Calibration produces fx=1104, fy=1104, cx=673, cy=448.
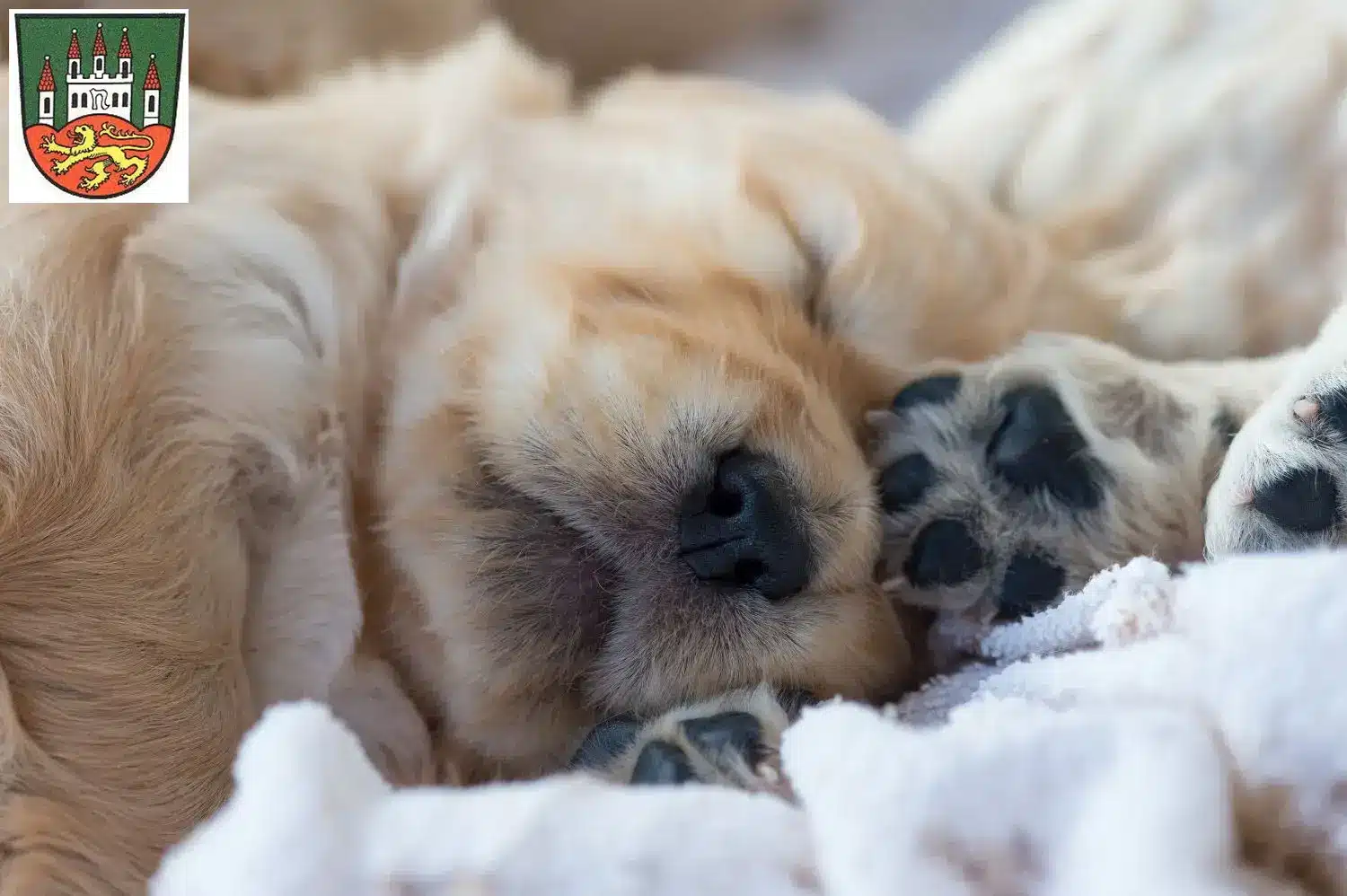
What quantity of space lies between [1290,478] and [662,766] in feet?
1.50

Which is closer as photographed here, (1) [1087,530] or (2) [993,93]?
(1) [1087,530]

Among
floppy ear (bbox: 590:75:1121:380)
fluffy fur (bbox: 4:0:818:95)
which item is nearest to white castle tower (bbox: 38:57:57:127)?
fluffy fur (bbox: 4:0:818:95)

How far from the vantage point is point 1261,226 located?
129 cm

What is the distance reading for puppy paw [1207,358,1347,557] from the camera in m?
0.71

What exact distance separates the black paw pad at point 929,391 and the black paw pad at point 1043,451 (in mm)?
41

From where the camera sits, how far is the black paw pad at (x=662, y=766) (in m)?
Result: 0.60

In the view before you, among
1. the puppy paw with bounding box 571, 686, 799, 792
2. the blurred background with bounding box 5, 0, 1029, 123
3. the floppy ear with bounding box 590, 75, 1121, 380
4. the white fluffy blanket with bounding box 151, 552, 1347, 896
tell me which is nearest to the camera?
the white fluffy blanket with bounding box 151, 552, 1347, 896

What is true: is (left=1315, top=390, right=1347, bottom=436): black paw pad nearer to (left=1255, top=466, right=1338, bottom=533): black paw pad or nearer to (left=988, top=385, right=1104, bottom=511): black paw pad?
(left=1255, top=466, right=1338, bottom=533): black paw pad

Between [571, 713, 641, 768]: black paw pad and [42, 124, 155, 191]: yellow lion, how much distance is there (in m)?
0.50

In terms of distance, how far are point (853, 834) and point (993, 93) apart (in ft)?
4.13

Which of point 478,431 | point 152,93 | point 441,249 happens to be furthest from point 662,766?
point 152,93

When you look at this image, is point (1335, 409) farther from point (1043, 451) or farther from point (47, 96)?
point (47, 96)

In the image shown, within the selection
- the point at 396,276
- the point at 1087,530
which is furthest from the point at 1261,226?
the point at 396,276

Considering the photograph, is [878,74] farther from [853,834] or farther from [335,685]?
[853,834]
